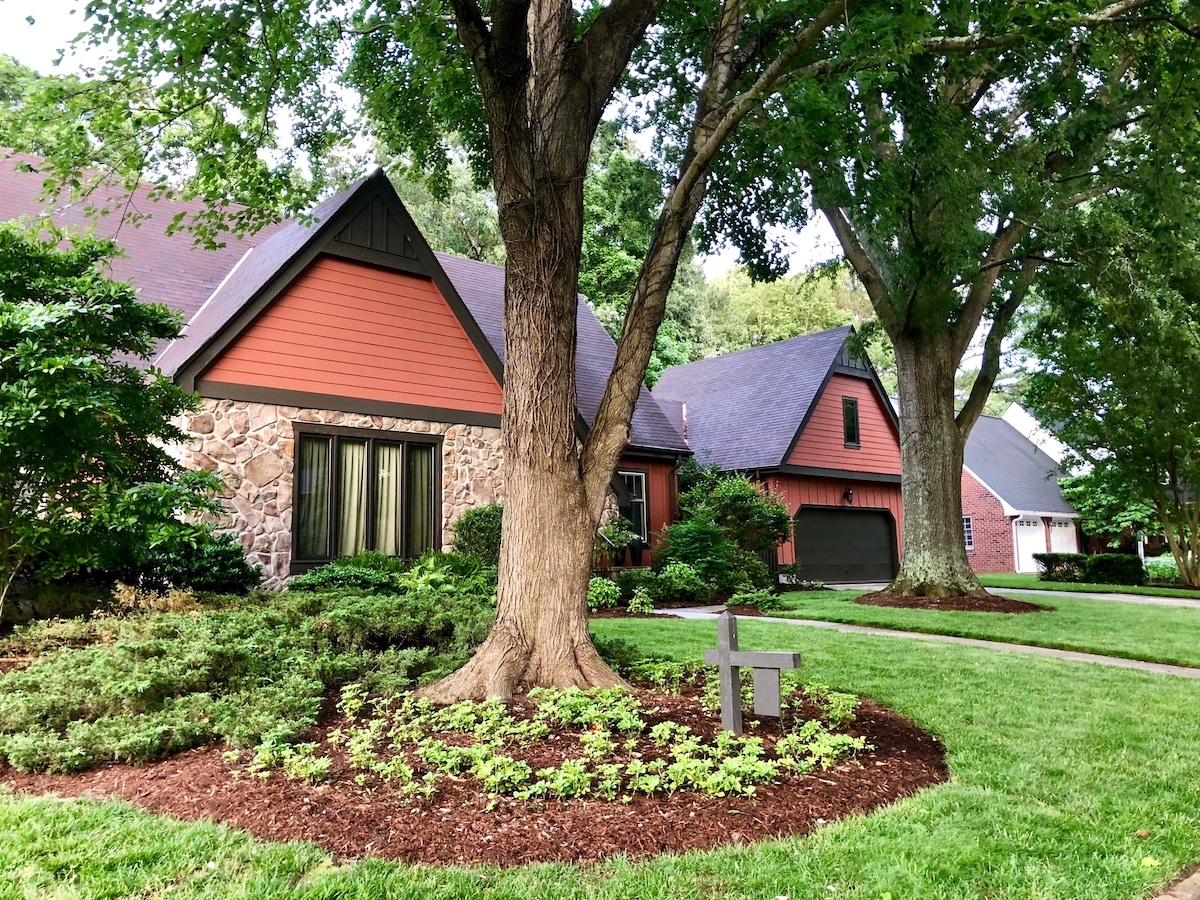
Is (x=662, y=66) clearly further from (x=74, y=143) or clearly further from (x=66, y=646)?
(x=66, y=646)

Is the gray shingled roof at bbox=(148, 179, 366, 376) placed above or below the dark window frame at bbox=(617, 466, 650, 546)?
above

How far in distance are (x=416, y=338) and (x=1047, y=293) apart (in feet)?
36.5

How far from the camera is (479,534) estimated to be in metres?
12.6

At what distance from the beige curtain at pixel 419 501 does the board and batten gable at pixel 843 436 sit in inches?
375

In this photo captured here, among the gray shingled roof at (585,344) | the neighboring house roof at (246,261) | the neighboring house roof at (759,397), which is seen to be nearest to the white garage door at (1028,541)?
the neighboring house roof at (759,397)

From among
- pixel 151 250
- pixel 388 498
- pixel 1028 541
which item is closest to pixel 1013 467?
pixel 1028 541

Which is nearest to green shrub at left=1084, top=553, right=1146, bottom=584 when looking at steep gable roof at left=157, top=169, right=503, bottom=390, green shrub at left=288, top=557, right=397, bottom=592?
steep gable roof at left=157, top=169, right=503, bottom=390

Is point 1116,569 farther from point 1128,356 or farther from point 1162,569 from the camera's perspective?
point 1128,356

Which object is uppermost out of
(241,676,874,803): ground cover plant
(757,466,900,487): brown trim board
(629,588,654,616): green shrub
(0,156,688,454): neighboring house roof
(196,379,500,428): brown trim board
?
(0,156,688,454): neighboring house roof

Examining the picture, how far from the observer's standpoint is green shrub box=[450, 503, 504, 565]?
12539mm

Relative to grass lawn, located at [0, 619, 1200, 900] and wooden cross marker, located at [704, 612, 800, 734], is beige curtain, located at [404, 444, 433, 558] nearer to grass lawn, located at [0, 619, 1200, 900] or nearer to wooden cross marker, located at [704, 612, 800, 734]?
wooden cross marker, located at [704, 612, 800, 734]

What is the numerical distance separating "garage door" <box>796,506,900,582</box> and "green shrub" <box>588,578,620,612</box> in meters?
8.27

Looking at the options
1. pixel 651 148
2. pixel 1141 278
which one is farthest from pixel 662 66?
pixel 1141 278

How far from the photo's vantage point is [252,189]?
27.3ft
